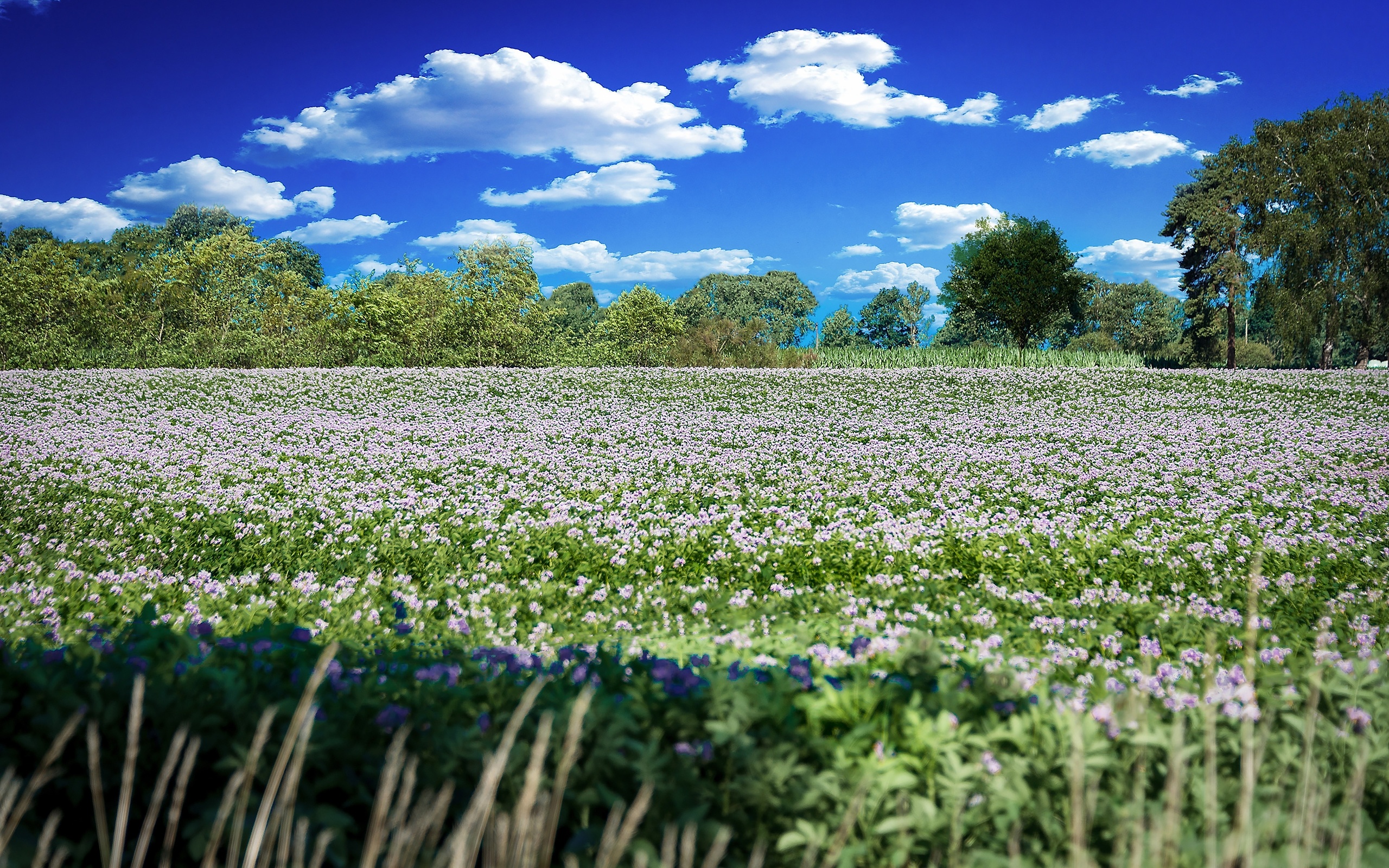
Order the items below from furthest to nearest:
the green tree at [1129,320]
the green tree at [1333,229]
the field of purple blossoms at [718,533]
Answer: the green tree at [1129,320], the green tree at [1333,229], the field of purple blossoms at [718,533]

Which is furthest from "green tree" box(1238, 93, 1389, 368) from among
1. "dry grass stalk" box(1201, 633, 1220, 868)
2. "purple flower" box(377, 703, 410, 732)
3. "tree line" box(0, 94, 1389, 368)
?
"purple flower" box(377, 703, 410, 732)

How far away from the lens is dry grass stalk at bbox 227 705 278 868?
6.89 feet

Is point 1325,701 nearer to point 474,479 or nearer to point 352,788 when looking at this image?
point 352,788

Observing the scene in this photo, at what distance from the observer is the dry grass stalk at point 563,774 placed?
1922 millimetres

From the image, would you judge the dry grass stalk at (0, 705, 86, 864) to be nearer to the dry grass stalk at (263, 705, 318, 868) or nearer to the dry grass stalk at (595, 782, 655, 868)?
the dry grass stalk at (263, 705, 318, 868)

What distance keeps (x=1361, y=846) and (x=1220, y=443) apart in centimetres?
1576

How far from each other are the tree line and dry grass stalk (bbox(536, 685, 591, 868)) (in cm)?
4633

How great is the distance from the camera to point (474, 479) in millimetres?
11984

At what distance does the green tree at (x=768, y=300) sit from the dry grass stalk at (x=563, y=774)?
367ft

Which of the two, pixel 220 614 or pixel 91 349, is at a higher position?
pixel 91 349

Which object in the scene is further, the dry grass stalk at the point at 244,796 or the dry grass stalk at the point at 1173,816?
the dry grass stalk at the point at 244,796

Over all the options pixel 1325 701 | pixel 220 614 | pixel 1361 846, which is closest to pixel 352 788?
pixel 1361 846

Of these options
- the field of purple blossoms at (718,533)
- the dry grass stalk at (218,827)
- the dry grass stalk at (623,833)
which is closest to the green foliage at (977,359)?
the field of purple blossoms at (718,533)

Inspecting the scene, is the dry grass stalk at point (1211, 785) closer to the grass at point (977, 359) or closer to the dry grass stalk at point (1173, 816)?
the dry grass stalk at point (1173, 816)
